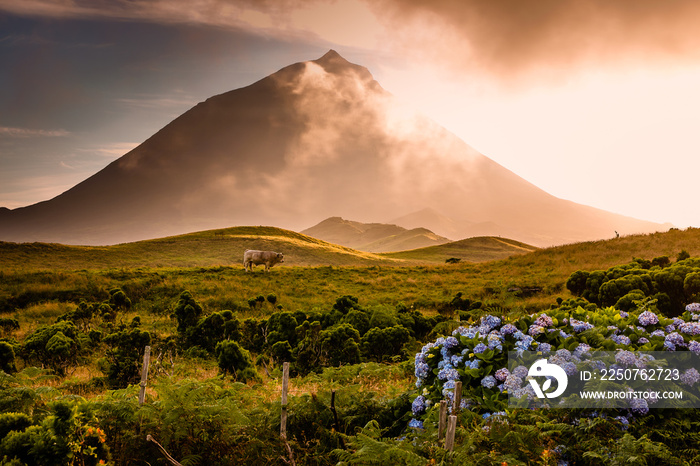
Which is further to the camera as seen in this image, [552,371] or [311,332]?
[311,332]

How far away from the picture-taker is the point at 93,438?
15.3 ft

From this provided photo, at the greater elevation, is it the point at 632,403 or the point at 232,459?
the point at 632,403

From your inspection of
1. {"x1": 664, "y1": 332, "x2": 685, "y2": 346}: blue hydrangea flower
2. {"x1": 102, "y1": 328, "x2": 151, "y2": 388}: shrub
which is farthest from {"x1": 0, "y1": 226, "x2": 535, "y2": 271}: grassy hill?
{"x1": 664, "y1": 332, "x2": 685, "y2": 346}: blue hydrangea flower

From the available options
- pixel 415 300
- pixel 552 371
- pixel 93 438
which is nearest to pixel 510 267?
pixel 415 300

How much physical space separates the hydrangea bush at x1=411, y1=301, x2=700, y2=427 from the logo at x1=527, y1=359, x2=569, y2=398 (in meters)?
0.08

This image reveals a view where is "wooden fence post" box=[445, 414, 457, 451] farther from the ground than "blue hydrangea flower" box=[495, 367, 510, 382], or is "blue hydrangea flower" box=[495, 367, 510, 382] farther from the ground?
"blue hydrangea flower" box=[495, 367, 510, 382]

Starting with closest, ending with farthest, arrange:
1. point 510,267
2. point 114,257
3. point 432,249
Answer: point 510,267, point 114,257, point 432,249

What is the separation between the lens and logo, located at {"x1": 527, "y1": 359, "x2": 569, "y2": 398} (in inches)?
191

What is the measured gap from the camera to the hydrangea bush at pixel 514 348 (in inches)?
201

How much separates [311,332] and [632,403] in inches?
374

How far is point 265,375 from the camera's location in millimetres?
11297

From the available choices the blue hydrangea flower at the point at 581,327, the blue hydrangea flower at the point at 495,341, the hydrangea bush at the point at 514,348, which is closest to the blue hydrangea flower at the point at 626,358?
the hydrangea bush at the point at 514,348

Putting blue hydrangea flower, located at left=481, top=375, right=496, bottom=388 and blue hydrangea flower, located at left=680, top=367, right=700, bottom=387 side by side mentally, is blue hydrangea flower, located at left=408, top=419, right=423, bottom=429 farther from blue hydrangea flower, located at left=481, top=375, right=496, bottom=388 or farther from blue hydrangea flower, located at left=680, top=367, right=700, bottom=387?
blue hydrangea flower, located at left=680, top=367, right=700, bottom=387

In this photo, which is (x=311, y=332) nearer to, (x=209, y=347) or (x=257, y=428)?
(x=209, y=347)
